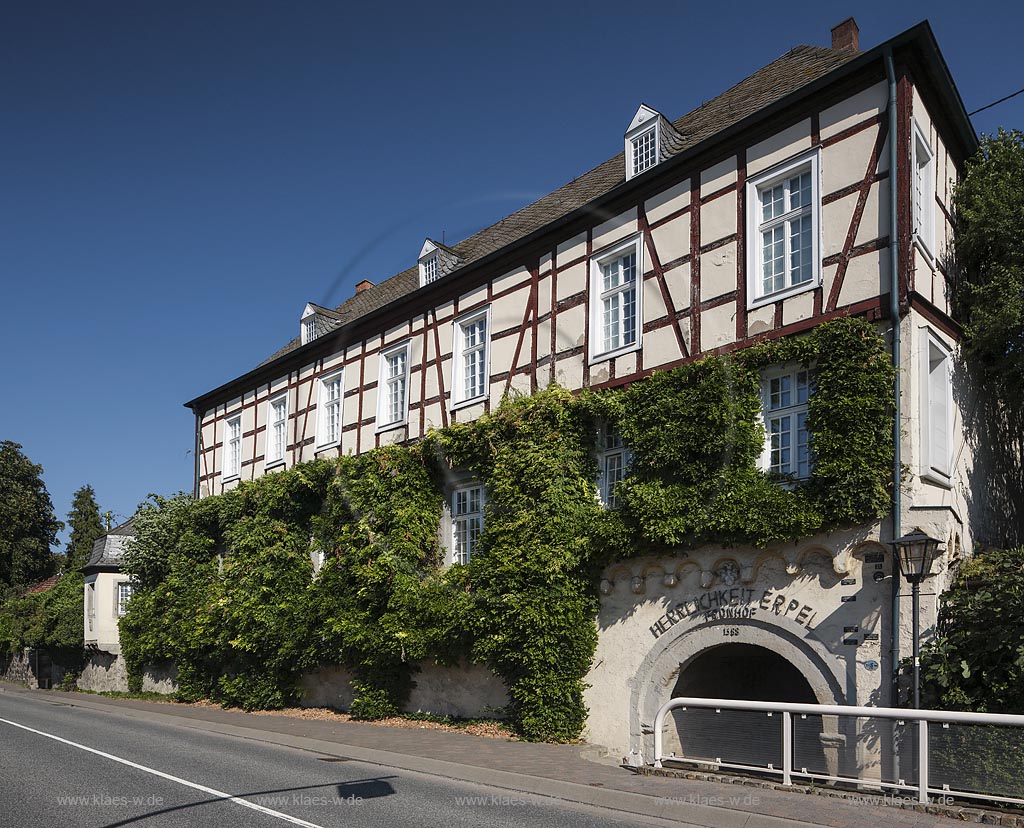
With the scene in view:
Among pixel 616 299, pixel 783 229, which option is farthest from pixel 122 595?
pixel 783 229

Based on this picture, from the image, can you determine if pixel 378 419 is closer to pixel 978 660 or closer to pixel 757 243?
pixel 757 243

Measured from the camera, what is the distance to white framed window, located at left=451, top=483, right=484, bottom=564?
18.6 metres

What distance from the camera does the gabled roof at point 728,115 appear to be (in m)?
13.3

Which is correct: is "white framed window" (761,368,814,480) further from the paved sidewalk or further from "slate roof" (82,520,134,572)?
"slate roof" (82,520,134,572)

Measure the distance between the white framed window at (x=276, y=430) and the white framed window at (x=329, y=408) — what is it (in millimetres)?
1852

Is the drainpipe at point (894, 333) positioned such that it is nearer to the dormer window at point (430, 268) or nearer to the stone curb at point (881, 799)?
the stone curb at point (881, 799)

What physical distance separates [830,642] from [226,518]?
59.0 ft

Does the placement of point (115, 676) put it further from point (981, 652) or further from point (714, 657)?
point (981, 652)

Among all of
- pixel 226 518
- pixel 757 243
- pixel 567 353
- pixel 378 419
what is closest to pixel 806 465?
pixel 757 243

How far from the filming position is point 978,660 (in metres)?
10.5

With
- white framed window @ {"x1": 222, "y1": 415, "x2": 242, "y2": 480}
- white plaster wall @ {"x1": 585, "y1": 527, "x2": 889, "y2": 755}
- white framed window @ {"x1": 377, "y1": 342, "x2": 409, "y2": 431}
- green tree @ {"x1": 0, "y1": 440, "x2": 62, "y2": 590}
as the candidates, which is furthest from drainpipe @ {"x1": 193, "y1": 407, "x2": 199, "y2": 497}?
green tree @ {"x1": 0, "y1": 440, "x2": 62, "y2": 590}

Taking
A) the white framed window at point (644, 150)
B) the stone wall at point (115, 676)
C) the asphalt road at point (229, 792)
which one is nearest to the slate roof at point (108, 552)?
the stone wall at point (115, 676)

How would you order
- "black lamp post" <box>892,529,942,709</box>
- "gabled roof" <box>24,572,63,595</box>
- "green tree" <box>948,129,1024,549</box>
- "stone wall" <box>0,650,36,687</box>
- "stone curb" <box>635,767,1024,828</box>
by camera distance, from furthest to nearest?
"gabled roof" <box>24,572,63,595</box> < "stone wall" <box>0,650,36,687</box> < "green tree" <box>948,129,1024,549</box> < "black lamp post" <box>892,529,942,709</box> < "stone curb" <box>635,767,1024,828</box>

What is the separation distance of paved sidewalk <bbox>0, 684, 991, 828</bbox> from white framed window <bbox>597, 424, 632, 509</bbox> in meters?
3.98
